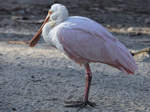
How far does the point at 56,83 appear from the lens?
629 centimetres

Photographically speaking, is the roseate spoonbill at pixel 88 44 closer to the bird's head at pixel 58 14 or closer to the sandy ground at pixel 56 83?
the bird's head at pixel 58 14

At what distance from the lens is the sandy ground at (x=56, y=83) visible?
534 cm

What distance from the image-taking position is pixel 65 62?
24.9 feet

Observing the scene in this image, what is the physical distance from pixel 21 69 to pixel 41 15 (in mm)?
5368

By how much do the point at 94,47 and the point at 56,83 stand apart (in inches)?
49.5

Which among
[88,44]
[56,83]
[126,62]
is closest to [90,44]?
[88,44]

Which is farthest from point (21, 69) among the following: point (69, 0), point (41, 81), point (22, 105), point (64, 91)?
point (69, 0)

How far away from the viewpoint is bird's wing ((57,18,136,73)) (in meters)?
5.21

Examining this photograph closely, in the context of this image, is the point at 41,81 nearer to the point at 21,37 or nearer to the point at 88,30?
the point at 88,30

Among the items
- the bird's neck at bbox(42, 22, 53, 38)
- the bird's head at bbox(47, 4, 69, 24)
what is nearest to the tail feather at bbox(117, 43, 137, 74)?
the bird's head at bbox(47, 4, 69, 24)

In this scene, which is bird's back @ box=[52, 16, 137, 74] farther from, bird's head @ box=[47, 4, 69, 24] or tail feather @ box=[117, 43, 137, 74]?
bird's head @ box=[47, 4, 69, 24]

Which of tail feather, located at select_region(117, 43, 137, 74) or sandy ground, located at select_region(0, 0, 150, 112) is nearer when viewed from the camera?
tail feather, located at select_region(117, 43, 137, 74)

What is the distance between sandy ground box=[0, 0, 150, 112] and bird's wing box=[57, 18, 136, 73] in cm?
61

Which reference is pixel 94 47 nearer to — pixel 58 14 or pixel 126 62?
pixel 126 62
